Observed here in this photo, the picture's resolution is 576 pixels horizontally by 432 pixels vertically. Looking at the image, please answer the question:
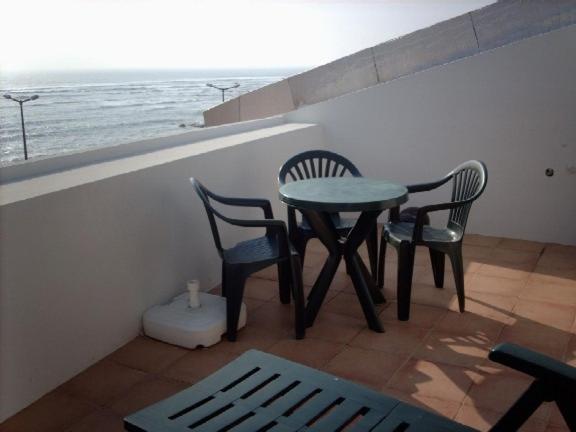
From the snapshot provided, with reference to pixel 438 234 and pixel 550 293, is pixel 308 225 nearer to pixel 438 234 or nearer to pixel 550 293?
pixel 438 234

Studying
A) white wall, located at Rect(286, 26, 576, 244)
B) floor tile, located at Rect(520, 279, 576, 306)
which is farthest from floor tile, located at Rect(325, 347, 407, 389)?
white wall, located at Rect(286, 26, 576, 244)

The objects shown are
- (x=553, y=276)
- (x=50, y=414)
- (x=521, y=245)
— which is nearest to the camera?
(x=50, y=414)

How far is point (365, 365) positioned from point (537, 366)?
1.68 metres

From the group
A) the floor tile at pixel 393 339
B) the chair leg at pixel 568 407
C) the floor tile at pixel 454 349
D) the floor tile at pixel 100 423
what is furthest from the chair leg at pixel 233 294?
the chair leg at pixel 568 407

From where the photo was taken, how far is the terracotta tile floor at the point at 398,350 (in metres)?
2.52

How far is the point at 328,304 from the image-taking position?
367cm

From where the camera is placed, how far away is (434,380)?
2.72 m

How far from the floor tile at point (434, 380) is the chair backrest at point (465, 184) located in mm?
935

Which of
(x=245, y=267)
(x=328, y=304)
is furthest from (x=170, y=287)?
(x=328, y=304)

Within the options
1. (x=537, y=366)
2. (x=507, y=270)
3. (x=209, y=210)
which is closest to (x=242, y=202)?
(x=209, y=210)

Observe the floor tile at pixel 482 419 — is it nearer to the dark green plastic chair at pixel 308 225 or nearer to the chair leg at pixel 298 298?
the chair leg at pixel 298 298

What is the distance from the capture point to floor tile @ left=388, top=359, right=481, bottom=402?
103 inches

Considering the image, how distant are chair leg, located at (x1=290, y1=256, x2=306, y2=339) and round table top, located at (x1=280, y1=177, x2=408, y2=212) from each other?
12.6 inches

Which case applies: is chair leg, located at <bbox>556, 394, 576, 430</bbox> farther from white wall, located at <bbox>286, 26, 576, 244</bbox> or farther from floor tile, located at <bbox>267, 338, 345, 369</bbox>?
white wall, located at <bbox>286, 26, 576, 244</bbox>
